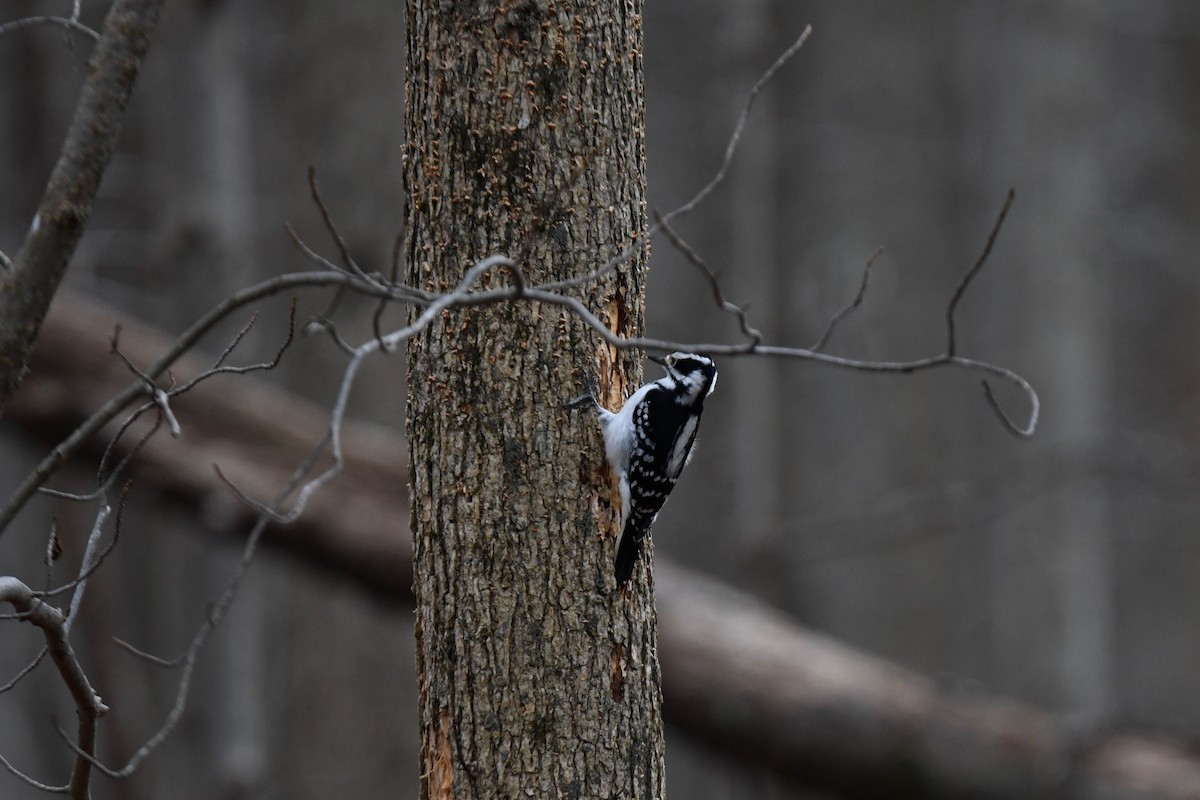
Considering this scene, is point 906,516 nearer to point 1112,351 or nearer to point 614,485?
point 1112,351

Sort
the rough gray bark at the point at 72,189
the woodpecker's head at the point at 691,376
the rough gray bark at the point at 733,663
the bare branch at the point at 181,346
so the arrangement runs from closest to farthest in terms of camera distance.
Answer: the bare branch at the point at 181,346 → the rough gray bark at the point at 72,189 → the woodpecker's head at the point at 691,376 → the rough gray bark at the point at 733,663

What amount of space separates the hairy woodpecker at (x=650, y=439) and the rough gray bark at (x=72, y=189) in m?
1.33

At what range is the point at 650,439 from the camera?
3682mm

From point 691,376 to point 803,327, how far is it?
310 inches

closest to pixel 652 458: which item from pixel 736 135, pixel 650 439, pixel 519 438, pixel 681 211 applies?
pixel 650 439

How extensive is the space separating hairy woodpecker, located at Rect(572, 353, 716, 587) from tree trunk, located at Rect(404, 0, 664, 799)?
2.4 inches

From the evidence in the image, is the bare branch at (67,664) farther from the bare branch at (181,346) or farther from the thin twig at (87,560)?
the bare branch at (181,346)

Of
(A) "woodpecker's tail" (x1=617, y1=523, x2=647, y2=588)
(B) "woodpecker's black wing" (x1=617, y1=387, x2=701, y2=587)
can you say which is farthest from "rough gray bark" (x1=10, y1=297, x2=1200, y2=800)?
(A) "woodpecker's tail" (x1=617, y1=523, x2=647, y2=588)

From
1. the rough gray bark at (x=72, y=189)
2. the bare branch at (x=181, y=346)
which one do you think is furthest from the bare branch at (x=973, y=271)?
the rough gray bark at (x=72, y=189)

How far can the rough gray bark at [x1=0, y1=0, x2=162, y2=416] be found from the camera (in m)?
2.32

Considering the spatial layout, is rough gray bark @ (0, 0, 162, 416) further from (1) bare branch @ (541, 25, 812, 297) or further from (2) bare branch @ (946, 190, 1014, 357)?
(2) bare branch @ (946, 190, 1014, 357)

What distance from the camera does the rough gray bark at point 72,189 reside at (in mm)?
2320

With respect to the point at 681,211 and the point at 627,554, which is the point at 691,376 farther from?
the point at 681,211

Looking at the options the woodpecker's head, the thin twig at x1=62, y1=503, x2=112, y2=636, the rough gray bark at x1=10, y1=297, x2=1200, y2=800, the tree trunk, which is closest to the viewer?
the thin twig at x1=62, y1=503, x2=112, y2=636
